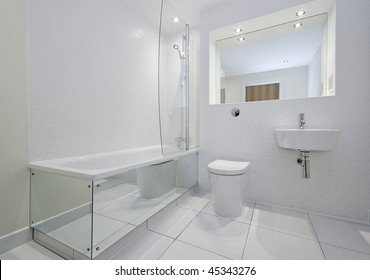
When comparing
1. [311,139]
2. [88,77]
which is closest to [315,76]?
[311,139]

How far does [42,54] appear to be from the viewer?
1336 millimetres

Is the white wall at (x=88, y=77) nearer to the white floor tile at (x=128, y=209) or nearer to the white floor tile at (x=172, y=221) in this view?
the white floor tile at (x=128, y=209)

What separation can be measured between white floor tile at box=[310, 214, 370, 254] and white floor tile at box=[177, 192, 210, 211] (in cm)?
100

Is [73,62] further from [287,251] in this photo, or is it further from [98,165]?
[287,251]

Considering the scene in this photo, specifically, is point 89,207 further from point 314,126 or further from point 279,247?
point 314,126

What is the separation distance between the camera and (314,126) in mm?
1601

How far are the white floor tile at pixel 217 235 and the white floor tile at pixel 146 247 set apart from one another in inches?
5.6

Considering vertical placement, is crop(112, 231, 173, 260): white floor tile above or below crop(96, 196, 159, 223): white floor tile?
below

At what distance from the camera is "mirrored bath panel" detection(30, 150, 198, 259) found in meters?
0.98

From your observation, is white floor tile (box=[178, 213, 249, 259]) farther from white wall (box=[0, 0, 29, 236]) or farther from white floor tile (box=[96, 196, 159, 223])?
white wall (box=[0, 0, 29, 236])

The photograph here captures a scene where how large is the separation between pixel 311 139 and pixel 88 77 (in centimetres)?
212

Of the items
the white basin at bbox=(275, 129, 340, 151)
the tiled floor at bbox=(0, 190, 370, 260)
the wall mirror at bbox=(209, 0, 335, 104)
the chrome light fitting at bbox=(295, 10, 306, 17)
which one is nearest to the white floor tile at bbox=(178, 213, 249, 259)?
the tiled floor at bbox=(0, 190, 370, 260)

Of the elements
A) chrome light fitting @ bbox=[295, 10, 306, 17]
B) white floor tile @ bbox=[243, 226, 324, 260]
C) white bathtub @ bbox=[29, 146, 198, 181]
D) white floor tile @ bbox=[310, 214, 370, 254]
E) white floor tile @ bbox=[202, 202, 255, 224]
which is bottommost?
white floor tile @ bbox=[310, 214, 370, 254]
